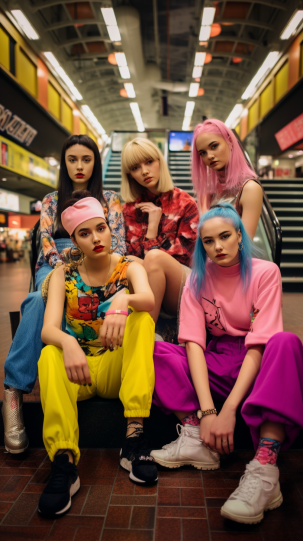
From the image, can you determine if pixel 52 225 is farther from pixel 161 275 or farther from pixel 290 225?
pixel 290 225

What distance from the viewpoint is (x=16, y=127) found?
35.6ft

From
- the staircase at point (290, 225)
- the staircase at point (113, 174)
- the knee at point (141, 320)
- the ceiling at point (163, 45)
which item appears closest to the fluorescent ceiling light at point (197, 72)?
the ceiling at point (163, 45)

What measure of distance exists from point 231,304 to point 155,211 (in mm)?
939

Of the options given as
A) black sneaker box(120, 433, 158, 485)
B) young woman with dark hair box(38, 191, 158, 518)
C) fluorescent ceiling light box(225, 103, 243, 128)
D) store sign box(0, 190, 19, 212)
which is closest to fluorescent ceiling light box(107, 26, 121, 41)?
store sign box(0, 190, 19, 212)

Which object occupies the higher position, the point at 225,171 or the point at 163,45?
the point at 163,45

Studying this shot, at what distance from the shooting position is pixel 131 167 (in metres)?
2.41

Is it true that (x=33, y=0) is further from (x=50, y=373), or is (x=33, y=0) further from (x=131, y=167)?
(x=50, y=373)

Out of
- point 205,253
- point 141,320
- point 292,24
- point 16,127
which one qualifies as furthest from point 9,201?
point 141,320

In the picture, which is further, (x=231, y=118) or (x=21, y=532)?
(x=231, y=118)

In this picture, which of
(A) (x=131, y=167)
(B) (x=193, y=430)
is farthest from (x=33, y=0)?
(B) (x=193, y=430)

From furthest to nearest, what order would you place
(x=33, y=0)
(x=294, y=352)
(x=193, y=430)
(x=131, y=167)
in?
(x=33, y=0)
(x=131, y=167)
(x=193, y=430)
(x=294, y=352)

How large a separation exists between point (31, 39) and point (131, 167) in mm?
10728

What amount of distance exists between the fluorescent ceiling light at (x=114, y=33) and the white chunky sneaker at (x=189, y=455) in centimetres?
1072

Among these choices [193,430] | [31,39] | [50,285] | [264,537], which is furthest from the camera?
[31,39]
